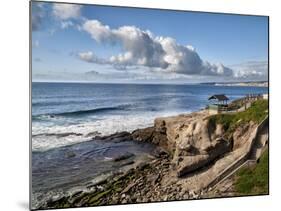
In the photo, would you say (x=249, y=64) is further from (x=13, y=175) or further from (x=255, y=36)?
(x=13, y=175)

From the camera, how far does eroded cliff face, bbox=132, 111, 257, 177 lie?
4449mm

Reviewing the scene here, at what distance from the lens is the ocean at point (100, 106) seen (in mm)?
4070

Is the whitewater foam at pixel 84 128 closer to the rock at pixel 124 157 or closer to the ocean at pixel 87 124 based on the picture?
the ocean at pixel 87 124

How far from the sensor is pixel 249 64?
478 cm

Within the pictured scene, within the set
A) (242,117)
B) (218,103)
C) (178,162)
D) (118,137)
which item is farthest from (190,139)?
(118,137)

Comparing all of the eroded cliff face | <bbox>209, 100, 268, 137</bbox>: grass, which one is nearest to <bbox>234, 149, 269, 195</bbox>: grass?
the eroded cliff face

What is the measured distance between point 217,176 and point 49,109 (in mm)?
1811

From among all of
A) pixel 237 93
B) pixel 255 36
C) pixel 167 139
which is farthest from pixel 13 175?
pixel 255 36

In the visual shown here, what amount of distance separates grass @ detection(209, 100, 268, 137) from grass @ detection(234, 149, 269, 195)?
39 centimetres

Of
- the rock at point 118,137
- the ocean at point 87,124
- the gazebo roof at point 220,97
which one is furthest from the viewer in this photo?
the gazebo roof at point 220,97

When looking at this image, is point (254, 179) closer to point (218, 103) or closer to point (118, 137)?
point (218, 103)

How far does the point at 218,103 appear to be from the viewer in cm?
463

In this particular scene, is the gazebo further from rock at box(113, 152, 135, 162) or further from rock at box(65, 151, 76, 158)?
rock at box(65, 151, 76, 158)

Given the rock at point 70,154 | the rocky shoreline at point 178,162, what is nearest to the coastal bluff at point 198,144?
the rocky shoreline at point 178,162
